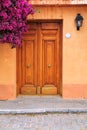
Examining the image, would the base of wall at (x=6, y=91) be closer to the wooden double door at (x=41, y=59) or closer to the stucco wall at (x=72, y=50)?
the wooden double door at (x=41, y=59)

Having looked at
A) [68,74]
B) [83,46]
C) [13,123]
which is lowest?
[13,123]

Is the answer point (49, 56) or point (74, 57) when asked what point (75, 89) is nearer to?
point (74, 57)

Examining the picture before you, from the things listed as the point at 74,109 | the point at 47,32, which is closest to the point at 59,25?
the point at 47,32

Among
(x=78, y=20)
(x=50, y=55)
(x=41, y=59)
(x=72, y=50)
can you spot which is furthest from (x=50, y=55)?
(x=78, y=20)

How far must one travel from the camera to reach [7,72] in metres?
12.8

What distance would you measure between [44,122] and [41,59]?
12.5 ft

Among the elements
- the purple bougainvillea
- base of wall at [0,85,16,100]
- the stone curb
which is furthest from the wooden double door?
the stone curb

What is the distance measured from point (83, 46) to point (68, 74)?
1047mm

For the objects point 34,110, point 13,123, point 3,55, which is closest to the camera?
point 13,123

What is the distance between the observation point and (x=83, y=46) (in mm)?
12750

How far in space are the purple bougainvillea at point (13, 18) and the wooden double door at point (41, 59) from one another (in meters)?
1.40

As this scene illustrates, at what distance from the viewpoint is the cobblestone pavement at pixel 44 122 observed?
9.31 meters

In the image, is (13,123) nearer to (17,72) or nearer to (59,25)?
(17,72)

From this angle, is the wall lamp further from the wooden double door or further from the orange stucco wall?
the orange stucco wall
